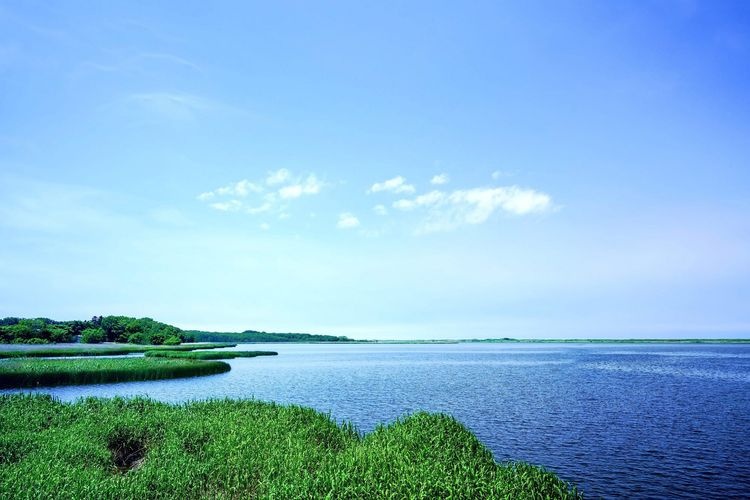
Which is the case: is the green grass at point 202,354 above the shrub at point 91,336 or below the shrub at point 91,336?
below

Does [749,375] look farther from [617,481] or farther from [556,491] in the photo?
[556,491]

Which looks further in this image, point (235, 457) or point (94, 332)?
point (94, 332)

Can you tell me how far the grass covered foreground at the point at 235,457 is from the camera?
A: 1262cm

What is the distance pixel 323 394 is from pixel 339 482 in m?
34.2

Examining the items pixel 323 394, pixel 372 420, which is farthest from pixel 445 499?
pixel 323 394

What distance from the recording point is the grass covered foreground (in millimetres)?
12625

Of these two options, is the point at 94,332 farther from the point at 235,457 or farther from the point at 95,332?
the point at 235,457

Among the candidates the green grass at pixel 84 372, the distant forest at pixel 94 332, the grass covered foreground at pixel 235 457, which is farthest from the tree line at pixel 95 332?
the grass covered foreground at pixel 235 457

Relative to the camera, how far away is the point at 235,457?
15789mm

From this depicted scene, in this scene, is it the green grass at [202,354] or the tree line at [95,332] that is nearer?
the green grass at [202,354]

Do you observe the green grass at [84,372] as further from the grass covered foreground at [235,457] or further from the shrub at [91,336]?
the shrub at [91,336]

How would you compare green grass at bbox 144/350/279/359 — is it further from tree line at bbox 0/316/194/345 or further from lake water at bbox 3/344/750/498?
tree line at bbox 0/316/194/345

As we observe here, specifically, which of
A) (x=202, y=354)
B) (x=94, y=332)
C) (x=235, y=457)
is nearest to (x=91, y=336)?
(x=94, y=332)

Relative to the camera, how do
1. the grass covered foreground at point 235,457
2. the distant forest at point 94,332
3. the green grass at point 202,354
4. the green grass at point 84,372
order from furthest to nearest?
the distant forest at point 94,332
the green grass at point 202,354
the green grass at point 84,372
the grass covered foreground at point 235,457
